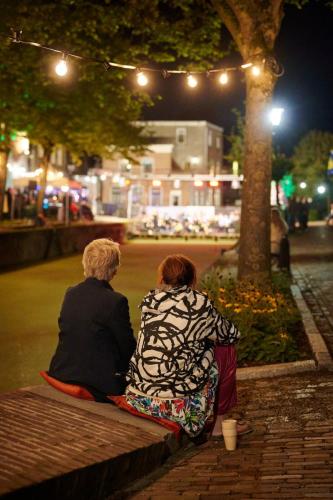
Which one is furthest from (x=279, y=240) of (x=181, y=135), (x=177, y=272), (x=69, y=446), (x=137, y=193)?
(x=181, y=135)

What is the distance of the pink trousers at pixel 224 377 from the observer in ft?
19.6

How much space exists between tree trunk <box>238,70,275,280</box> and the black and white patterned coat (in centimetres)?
621

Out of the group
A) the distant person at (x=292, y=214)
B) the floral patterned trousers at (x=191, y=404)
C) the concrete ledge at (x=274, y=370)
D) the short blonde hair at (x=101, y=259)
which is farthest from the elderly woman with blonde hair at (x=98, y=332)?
the distant person at (x=292, y=214)

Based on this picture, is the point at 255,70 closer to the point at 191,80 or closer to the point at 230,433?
the point at 191,80

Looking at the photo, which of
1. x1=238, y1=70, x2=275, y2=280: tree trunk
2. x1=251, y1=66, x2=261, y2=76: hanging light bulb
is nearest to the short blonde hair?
x1=238, y1=70, x2=275, y2=280: tree trunk

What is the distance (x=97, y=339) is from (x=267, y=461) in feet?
4.75

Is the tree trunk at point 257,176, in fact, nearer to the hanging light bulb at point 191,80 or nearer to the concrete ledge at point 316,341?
the concrete ledge at point 316,341

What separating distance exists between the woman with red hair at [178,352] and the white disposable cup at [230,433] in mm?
151

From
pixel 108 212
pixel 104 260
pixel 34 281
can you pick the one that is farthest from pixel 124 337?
pixel 108 212

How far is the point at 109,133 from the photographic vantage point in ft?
108

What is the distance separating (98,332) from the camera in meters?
5.84

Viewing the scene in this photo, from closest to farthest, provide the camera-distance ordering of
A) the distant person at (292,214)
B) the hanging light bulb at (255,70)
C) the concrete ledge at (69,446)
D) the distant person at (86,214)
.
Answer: the concrete ledge at (69,446)
the hanging light bulb at (255,70)
the distant person at (86,214)
the distant person at (292,214)

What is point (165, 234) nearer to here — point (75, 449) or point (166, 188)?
point (166, 188)

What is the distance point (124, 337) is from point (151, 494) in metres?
1.27
